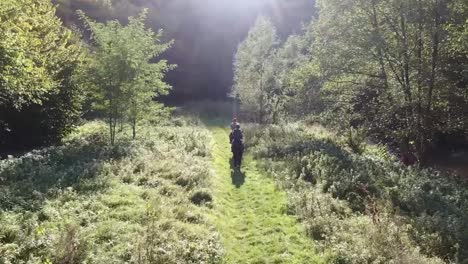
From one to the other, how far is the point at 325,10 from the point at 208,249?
18834 millimetres

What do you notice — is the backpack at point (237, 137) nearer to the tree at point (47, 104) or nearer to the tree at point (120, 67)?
the tree at point (120, 67)

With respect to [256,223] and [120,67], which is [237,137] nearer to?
[120,67]

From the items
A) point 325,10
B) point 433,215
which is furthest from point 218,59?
point 433,215

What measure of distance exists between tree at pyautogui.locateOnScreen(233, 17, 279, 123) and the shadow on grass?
2590cm

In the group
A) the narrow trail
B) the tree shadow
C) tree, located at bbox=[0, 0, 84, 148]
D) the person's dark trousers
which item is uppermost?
tree, located at bbox=[0, 0, 84, 148]

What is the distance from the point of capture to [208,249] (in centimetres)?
1126

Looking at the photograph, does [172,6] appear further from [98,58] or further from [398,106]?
[398,106]

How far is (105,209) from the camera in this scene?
12977 millimetres

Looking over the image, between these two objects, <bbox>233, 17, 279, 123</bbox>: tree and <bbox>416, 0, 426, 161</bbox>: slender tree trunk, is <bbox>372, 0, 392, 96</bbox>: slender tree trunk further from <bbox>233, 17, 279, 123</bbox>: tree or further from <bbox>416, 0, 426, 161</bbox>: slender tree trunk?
<bbox>233, 17, 279, 123</bbox>: tree

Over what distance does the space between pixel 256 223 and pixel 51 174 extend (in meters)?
7.91

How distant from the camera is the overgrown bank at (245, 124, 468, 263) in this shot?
11031 mm

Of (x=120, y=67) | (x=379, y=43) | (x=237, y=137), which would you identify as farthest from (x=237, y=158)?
(x=379, y=43)

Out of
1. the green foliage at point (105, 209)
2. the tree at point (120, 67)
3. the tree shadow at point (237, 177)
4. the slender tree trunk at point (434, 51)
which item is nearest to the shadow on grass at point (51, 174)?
the green foliage at point (105, 209)

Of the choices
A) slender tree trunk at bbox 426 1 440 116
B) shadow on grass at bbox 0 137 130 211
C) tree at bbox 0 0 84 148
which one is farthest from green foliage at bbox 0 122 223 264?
slender tree trunk at bbox 426 1 440 116
